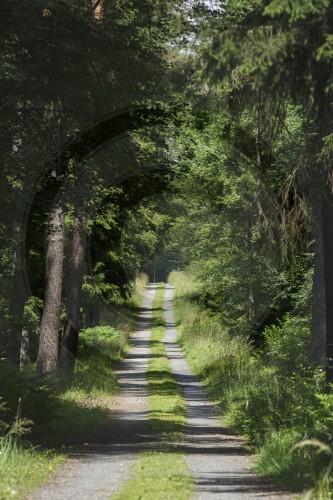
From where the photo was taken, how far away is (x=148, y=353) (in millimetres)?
42031

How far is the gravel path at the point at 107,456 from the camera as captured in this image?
9797 mm

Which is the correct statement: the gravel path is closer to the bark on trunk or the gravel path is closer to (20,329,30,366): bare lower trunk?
the bark on trunk

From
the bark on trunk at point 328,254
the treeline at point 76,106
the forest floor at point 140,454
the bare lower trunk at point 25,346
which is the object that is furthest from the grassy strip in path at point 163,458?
the bare lower trunk at point 25,346

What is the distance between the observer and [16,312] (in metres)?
28.9

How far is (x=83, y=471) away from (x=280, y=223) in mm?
9853

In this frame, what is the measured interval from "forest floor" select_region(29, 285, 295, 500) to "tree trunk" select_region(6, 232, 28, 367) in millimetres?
4946

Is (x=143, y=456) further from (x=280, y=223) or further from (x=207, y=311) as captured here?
(x=207, y=311)

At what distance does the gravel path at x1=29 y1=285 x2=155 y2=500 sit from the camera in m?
9.80

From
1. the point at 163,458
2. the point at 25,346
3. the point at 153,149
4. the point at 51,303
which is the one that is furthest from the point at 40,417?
the point at 25,346

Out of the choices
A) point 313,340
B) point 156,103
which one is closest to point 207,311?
point 313,340

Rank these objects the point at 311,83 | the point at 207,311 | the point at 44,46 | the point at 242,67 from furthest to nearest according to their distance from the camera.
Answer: the point at 207,311, the point at 44,46, the point at 311,83, the point at 242,67

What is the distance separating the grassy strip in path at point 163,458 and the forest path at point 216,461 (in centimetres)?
18

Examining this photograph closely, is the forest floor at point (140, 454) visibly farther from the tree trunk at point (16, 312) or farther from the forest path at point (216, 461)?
the tree trunk at point (16, 312)

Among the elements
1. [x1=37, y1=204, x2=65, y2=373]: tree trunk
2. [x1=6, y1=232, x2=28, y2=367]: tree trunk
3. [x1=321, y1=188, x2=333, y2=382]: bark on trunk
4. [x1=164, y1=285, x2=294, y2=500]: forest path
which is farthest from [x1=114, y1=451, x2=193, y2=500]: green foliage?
[x1=6, y1=232, x2=28, y2=367]: tree trunk
